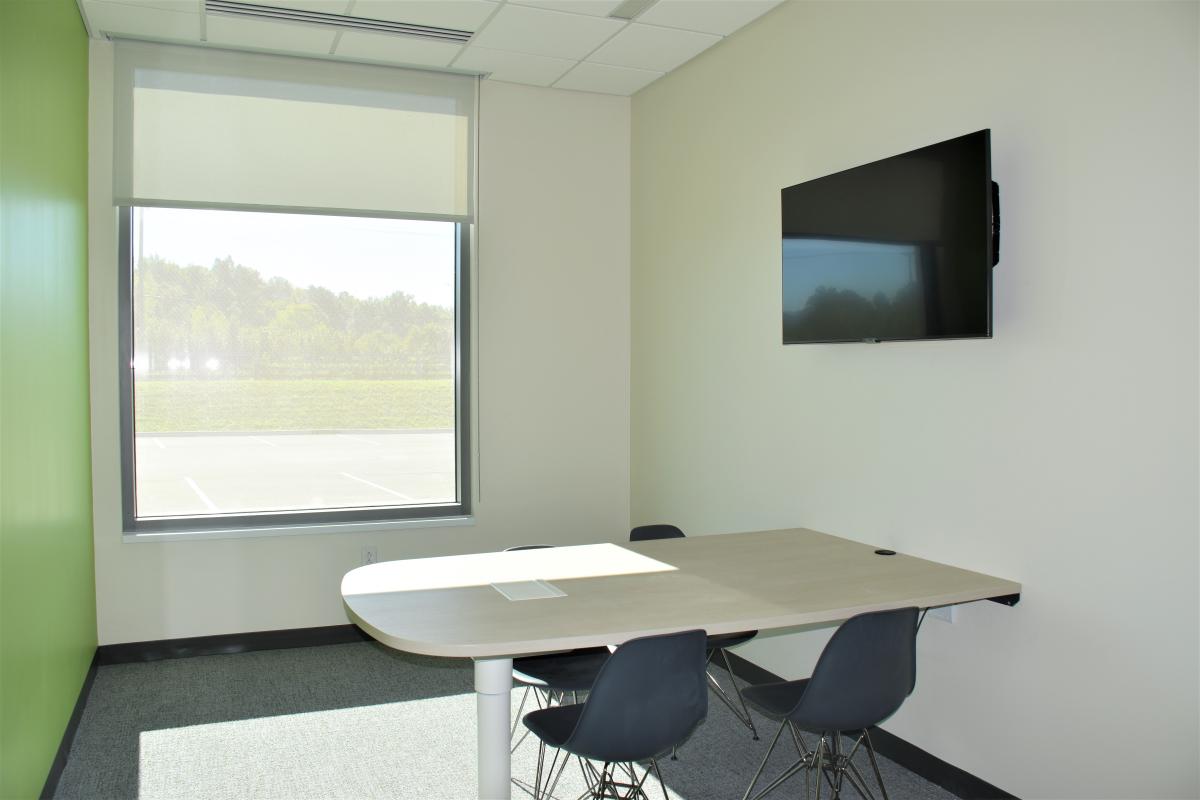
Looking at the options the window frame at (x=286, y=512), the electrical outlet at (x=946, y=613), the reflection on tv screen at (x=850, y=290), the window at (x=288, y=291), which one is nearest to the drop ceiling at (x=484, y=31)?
the window at (x=288, y=291)

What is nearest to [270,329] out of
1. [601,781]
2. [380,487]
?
[380,487]

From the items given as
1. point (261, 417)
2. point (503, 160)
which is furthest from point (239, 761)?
point (503, 160)

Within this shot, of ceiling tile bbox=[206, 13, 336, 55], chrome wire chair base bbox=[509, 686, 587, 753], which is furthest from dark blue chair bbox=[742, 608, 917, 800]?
ceiling tile bbox=[206, 13, 336, 55]

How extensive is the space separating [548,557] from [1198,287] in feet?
7.61

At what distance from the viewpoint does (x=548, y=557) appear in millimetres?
3527

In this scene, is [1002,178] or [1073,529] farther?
[1002,178]

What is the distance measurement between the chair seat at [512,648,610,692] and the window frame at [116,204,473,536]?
229cm

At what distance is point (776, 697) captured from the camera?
9.53 ft

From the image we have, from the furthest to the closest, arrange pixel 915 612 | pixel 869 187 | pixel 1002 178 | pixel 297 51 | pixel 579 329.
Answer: pixel 579 329, pixel 297 51, pixel 869 187, pixel 1002 178, pixel 915 612

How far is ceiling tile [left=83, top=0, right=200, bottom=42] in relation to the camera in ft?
14.0

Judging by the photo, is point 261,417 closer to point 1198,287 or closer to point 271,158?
point 271,158

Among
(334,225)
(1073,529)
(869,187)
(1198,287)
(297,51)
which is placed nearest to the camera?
(1198,287)

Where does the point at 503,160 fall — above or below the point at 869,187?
above

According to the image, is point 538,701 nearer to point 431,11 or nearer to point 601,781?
point 601,781
